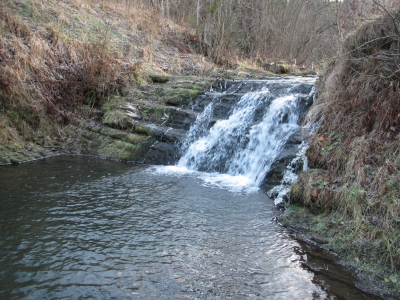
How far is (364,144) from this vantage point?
5504 mm

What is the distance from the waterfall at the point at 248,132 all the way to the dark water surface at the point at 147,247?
1.48 metres

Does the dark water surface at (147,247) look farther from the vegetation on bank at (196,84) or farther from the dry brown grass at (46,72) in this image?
the dry brown grass at (46,72)

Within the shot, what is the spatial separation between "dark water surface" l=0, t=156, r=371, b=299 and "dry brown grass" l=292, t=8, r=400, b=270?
2.50 feet

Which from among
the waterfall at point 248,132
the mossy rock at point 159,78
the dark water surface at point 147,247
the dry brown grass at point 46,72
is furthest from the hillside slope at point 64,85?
the dark water surface at point 147,247

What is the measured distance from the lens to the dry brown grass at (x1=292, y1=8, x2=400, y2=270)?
14.5 ft

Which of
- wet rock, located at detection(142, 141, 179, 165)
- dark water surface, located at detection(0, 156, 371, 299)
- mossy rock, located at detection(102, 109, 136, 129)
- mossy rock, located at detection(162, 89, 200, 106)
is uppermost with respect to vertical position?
mossy rock, located at detection(162, 89, 200, 106)

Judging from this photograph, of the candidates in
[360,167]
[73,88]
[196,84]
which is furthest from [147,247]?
[196,84]

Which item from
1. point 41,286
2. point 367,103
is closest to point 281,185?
point 367,103

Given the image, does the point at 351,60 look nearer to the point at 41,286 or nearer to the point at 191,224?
the point at 191,224

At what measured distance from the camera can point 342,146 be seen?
19.2 feet

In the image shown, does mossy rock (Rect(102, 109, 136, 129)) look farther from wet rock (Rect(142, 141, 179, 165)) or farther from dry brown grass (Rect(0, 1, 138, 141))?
wet rock (Rect(142, 141, 179, 165))

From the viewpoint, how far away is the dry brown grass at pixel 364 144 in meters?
4.43

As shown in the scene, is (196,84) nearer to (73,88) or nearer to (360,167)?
(73,88)

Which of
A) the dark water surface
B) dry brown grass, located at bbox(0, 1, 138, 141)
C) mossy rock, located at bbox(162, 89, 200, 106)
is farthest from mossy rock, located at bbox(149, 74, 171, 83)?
the dark water surface
